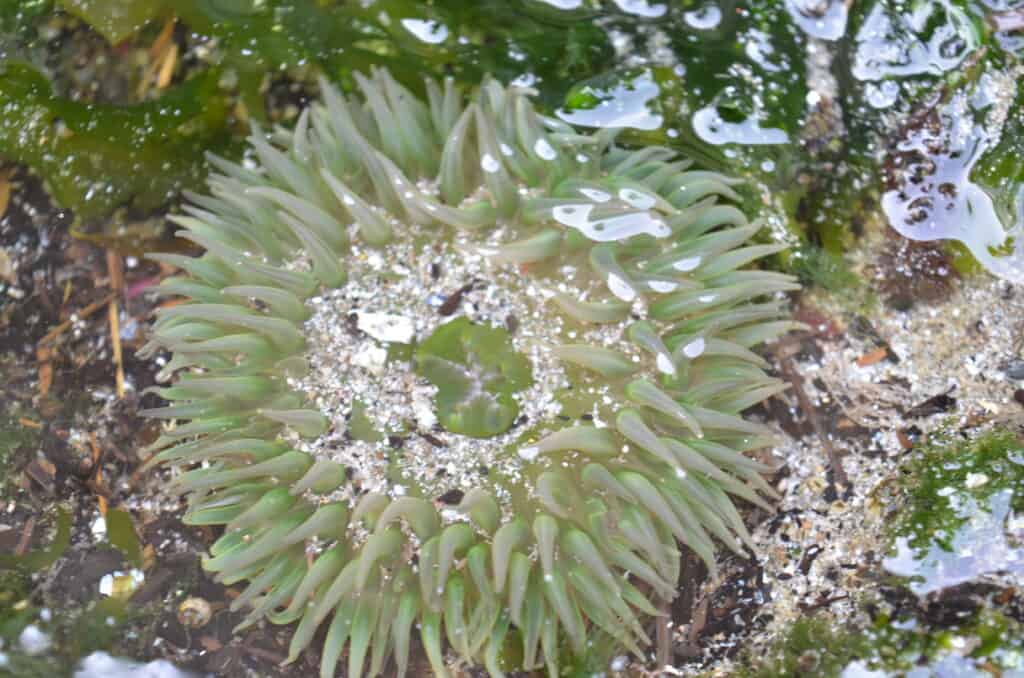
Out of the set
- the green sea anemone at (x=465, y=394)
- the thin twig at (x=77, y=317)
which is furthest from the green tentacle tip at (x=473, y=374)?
the thin twig at (x=77, y=317)

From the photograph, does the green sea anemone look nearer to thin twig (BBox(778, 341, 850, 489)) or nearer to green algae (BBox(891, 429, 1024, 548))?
thin twig (BBox(778, 341, 850, 489))

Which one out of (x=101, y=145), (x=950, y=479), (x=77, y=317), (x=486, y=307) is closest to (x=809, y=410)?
(x=950, y=479)

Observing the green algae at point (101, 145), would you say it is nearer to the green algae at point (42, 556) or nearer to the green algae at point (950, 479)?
the green algae at point (42, 556)

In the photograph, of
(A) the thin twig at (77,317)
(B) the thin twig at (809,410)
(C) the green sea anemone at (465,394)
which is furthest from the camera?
(A) the thin twig at (77,317)

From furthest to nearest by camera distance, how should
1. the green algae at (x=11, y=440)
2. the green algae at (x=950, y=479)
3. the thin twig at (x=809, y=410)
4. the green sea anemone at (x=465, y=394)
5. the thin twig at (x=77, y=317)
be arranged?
the thin twig at (x=77, y=317) < the green algae at (x=11, y=440) < the thin twig at (x=809, y=410) < the green algae at (x=950, y=479) < the green sea anemone at (x=465, y=394)

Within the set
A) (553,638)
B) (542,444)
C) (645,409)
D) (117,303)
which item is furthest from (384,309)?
(117,303)

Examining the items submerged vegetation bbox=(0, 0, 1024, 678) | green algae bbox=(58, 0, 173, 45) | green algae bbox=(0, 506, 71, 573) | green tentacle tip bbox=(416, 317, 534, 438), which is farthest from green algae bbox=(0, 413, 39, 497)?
green tentacle tip bbox=(416, 317, 534, 438)

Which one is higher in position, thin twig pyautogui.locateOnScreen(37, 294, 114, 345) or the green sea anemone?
thin twig pyautogui.locateOnScreen(37, 294, 114, 345)

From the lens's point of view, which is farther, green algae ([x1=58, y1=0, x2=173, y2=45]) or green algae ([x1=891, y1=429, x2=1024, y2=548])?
green algae ([x1=58, y1=0, x2=173, y2=45])
